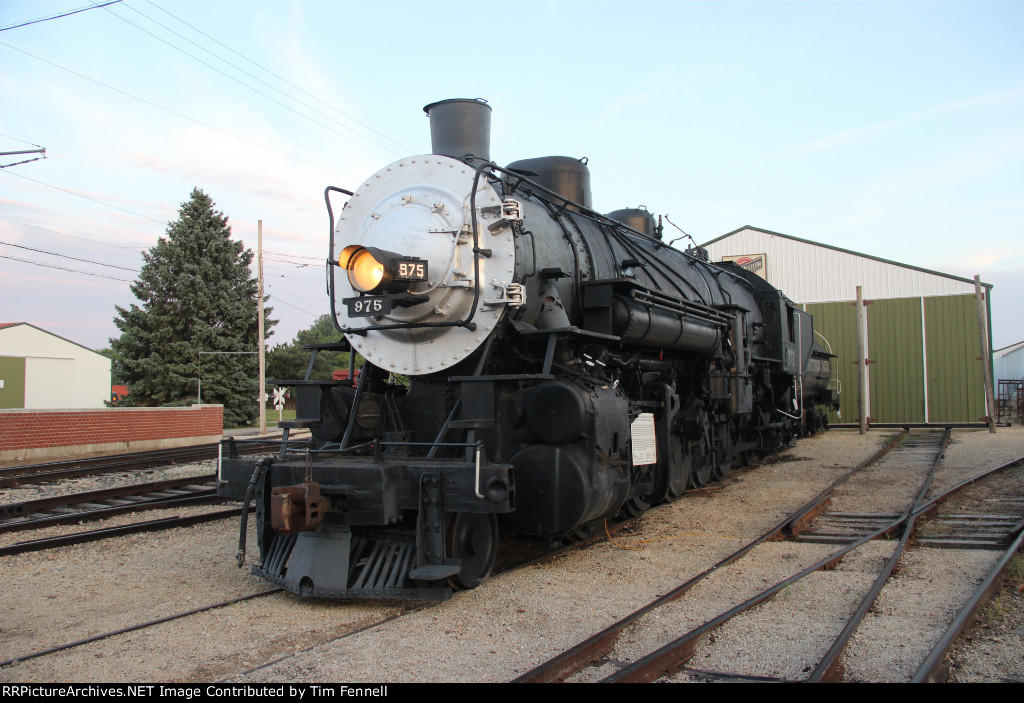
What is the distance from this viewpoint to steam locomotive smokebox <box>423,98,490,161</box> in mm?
6391

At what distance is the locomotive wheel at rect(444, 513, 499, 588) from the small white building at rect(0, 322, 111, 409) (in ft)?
120

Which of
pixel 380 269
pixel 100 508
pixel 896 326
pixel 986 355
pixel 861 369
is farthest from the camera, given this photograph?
pixel 896 326

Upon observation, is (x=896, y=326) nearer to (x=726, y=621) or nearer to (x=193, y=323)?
(x=726, y=621)

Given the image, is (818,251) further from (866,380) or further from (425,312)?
(425,312)

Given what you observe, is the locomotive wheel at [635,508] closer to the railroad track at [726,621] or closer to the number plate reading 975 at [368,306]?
the railroad track at [726,621]

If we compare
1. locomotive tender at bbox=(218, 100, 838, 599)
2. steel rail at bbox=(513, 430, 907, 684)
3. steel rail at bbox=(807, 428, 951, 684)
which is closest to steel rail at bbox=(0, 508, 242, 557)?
locomotive tender at bbox=(218, 100, 838, 599)

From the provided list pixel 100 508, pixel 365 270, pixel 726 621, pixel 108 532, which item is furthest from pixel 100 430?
pixel 726 621

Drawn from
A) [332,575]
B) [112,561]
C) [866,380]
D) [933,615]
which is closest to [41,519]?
[112,561]

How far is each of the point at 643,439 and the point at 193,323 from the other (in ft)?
82.1

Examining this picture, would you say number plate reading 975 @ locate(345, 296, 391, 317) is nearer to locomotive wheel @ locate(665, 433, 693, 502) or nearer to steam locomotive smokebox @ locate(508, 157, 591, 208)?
steam locomotive smokebox @ locate(508, 157, 591, 208)

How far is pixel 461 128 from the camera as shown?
252 inches

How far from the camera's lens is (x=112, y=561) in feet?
19.9

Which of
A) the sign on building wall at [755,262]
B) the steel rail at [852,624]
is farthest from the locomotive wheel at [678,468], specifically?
the sign on building wall at [755,262]

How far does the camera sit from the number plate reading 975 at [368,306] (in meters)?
5.14
